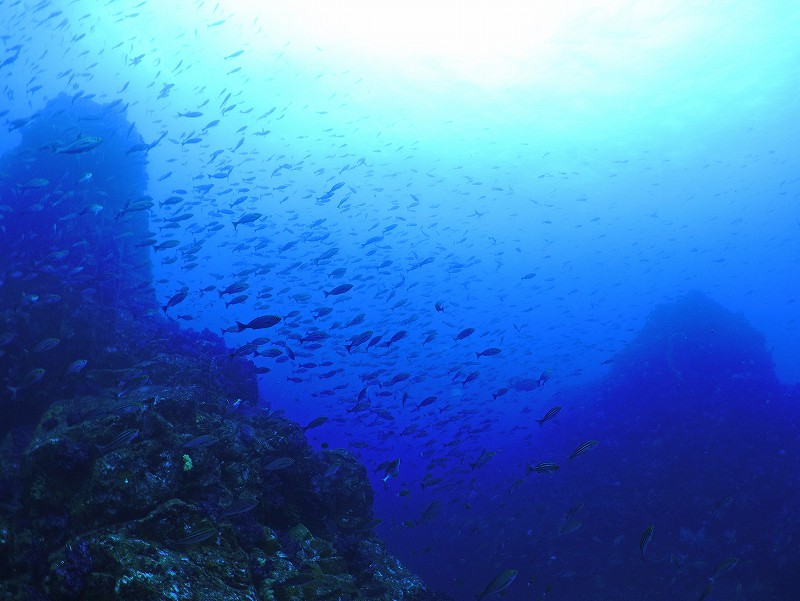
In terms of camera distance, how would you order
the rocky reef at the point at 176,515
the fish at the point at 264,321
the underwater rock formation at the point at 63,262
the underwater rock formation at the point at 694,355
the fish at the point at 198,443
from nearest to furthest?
the rocky reef at the point at 176,515
the fish at the point at 198,443
the fish at the point at 264,321
the underwater rock formation at the point at 63,262
the underwater rock formation at the point at 694,355

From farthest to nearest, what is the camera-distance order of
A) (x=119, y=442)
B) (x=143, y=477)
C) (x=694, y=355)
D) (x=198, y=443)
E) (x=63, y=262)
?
(x=694, y=355), (x=63, y=262), (x=198, y=443), (x=119, y=442), (x=143, y=477)

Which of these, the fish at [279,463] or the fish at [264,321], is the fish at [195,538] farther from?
the fish at [264,321]

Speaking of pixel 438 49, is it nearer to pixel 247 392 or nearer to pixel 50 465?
pixel 247 392

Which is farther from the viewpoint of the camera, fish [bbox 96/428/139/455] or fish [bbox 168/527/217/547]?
fish [bbox 96/428/139/455]

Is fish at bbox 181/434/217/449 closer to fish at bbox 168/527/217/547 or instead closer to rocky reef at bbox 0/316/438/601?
rocky reef at bbox 0/316/438/601

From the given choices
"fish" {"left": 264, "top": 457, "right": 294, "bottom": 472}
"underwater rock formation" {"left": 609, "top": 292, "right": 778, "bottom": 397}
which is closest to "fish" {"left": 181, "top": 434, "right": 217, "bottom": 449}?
"fish" {"left": 264, "top": 457, "right": 294, "bottom": 472}

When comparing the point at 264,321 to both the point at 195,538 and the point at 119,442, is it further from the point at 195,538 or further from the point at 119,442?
the point at 195,538

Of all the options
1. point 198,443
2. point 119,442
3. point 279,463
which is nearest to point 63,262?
point 119,442

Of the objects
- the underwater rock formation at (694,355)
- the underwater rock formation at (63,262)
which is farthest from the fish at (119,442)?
the underwater rock formation at (694,355)

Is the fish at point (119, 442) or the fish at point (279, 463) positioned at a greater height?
the fish at point (119, 442)

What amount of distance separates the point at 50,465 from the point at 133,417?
129cm

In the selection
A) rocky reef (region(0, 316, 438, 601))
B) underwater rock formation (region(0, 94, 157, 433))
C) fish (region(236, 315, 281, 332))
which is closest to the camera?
rocky reef (region(0, 316, 438, 601))

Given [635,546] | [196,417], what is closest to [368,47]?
[196,417]

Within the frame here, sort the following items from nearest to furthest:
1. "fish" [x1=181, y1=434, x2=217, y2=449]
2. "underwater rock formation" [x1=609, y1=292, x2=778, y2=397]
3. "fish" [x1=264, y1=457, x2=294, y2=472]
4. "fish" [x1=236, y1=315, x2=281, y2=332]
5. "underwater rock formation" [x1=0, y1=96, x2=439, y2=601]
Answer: "underwater rock formation" [x1=0, y1=96, x2=439, y2=601], "fish" [x1=181, y1=434, x2=217, y2=449], "fish" [x1=264, y1=457, x2=294, y2=472], "fish" [x1=236, y1=315, x2=281, y2=332], "underwater rock formation" [x1=609, y1=292, x2=778, y2=397]
